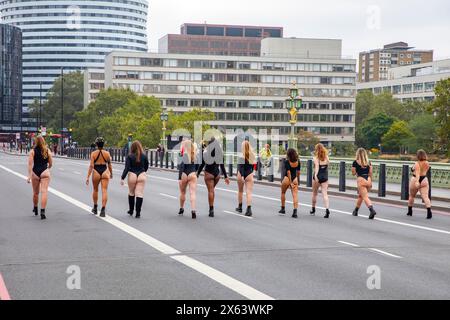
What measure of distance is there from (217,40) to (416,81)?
166 ft

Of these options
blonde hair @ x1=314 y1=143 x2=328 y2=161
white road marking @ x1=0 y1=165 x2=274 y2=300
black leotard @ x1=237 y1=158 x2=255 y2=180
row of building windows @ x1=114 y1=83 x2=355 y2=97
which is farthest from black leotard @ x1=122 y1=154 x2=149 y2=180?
row of building windows @ x1=114 y1=83 x2=355 y2=97

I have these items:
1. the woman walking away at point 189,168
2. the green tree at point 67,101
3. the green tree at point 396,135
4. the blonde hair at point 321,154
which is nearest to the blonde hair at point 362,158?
the blonde hair at point 321,154

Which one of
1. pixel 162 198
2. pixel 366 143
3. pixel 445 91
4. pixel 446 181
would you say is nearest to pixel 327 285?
pixel 162 198

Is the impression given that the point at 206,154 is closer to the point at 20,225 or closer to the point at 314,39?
the point at 20,225

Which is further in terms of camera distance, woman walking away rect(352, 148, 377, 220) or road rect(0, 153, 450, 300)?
woman walking away rect(352, 148, 377, 220)

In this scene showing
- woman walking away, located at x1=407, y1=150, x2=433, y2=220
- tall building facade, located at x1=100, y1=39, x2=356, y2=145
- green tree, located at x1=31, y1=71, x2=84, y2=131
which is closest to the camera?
woman walking away, located at x1=407, y1=150, x2=433, y2=220

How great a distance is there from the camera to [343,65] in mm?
151750

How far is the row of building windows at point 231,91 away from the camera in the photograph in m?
143

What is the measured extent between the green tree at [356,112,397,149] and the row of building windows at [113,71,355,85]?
1125cm

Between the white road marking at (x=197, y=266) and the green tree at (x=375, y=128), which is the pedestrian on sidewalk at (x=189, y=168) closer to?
the white road marking at (x=197, y=266)

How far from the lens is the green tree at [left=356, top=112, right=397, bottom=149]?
143500mm

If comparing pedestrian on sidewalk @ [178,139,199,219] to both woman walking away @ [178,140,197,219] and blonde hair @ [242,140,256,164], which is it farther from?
blonde hair @ [242,140,256,164]

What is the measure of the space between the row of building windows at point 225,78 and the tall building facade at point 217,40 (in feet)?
97.8

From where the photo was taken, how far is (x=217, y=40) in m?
184
